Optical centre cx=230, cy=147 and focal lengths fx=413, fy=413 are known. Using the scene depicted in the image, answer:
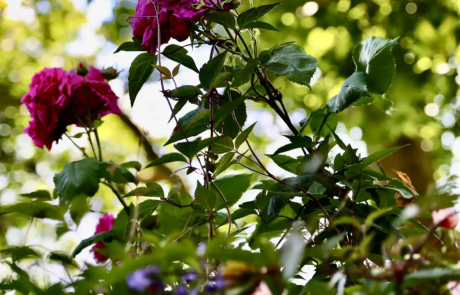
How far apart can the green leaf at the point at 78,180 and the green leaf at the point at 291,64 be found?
0.25 m

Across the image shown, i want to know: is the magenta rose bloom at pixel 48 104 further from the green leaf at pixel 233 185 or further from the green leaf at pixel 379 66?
the green leaf at pixel 379 66

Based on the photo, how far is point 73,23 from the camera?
11.1ft

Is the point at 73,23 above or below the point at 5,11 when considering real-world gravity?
below

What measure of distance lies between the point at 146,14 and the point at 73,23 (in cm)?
329

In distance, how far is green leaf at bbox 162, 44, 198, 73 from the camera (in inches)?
17.5

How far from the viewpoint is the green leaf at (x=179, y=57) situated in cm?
44

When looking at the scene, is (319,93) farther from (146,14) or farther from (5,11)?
(5,11)

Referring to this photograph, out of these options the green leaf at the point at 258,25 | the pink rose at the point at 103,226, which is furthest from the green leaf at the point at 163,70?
the pink rose at the point at 103,226

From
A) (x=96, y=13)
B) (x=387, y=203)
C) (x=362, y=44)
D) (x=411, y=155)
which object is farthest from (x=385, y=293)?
(x=96, y=13)

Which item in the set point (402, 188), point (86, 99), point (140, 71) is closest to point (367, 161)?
point (402, 188)

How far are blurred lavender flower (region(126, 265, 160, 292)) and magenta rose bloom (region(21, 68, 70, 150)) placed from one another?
0.44 m

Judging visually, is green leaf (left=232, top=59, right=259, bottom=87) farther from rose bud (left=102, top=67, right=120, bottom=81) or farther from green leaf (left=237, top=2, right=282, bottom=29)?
rose bud (left=102, top=67, right=120, bottom=81)

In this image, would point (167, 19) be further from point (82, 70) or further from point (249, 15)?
point (82, 70)

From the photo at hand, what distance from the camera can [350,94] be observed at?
406 millimetres
